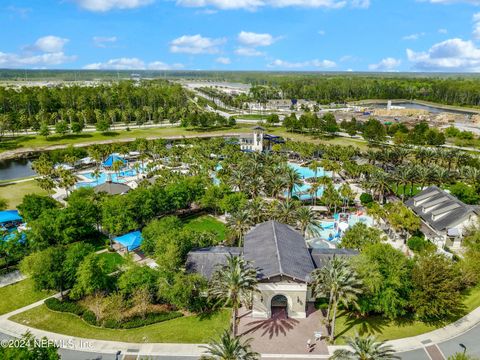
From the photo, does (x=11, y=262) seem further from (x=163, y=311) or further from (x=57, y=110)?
(x=57, y=110)

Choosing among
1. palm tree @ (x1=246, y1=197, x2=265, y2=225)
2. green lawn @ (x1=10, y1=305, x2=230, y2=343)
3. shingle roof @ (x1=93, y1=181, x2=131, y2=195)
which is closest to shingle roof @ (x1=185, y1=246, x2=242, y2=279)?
green lawn @ (x1=10, y1=305, x2=230, y2=343)

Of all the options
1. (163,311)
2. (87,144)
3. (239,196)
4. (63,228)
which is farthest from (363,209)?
(87,144)

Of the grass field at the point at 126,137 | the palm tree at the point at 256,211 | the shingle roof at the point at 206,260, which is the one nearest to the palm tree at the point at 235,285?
the shingle roof at the point at 206,260

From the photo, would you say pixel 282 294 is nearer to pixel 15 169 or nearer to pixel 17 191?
pixel 17 191

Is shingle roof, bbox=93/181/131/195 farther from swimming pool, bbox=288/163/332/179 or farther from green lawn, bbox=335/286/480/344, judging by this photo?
green lawn, bbox=335/286/480/344

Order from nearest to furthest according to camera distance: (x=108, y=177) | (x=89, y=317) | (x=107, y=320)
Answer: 1. (x=107, y=320)
2. (x=89, y=317)
3. (x=108, y=177)

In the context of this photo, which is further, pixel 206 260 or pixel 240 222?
pixel 240 222

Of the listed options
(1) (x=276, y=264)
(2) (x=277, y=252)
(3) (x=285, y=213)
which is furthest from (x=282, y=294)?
(3) (x=285, y=213)
